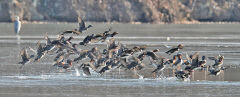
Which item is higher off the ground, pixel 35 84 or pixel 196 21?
pixel 35 84

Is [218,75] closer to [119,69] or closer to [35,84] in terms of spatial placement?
[119,69]

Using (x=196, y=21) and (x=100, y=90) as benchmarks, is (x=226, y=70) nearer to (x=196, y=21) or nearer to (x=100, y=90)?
(x=100, y=90)

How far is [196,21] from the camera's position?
13888 cm

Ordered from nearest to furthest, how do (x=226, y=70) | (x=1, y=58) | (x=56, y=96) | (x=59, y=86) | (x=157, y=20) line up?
(x=56, y=96) < (x=59, y=86) < (x=226, y=70) < (x=1, y=58) < (x=157, y=20)

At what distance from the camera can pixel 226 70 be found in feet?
101

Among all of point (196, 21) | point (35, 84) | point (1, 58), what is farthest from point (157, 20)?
point (35, 84)

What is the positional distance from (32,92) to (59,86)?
1.61 metres

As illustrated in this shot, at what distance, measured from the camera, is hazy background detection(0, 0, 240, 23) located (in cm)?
13175

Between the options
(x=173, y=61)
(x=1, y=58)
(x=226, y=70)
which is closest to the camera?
(x=173, y=61)

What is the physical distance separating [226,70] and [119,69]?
149 inches

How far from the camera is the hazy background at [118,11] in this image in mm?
131750

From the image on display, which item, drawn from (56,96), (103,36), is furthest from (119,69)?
(56,96)

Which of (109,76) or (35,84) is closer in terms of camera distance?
(35,84)

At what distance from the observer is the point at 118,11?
134375mm
